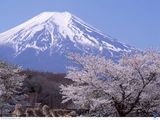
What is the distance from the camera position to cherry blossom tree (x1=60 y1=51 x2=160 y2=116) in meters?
18.6

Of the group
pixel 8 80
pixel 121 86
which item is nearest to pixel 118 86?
pixel 121 86

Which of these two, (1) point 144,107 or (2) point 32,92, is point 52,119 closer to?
(1) point 144,107

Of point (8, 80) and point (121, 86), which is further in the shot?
point (8, 80)

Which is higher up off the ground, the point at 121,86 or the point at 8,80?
the point at 8,80

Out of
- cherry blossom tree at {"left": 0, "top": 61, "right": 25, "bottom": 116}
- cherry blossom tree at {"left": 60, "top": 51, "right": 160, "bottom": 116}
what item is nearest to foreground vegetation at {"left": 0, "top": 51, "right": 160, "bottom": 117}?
cherry blossom tree at {"left": 60, "top": 51, "right": 160, "bottom": 116}

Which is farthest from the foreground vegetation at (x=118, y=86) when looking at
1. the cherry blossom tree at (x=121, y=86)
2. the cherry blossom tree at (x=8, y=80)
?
the cherry blossom tree at (x=8, y=80)

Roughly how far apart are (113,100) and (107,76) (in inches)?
40.9

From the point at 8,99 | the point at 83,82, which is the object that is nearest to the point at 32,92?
the point at 8,99

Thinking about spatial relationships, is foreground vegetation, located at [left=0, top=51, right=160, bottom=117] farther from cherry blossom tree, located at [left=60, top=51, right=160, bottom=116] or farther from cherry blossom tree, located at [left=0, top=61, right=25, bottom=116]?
cherry blossom tree, located at [left=0, top=61, right=25, bottom=116]

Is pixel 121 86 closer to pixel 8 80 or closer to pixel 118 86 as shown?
pixel 118 86

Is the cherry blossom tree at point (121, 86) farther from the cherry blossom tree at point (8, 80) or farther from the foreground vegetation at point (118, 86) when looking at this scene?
the cherry blossom tree at point (8, 80)

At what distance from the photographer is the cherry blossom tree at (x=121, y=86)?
61.2ft

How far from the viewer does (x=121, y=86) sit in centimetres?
1864

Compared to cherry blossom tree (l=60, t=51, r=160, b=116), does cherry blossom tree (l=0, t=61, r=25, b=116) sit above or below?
above
